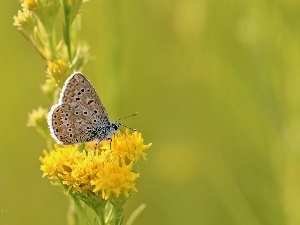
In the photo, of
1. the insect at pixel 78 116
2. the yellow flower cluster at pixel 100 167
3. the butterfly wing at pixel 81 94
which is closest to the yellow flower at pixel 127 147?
the yellow flower cluster at pixel 100 167

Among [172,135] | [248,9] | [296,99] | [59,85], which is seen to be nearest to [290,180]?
[296,99]

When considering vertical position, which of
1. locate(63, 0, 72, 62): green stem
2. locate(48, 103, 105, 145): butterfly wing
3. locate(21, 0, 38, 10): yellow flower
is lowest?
locate(48, 103, 105, 145): butterfly wing

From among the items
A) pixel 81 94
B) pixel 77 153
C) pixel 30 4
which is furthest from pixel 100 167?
pixel 30 4

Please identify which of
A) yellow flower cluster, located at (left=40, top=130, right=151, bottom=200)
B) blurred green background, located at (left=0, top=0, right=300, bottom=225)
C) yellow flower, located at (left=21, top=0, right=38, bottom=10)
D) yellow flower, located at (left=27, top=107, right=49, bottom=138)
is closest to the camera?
yellow flower cluster, located at (left=40, top=130, right=151, bottom=200)

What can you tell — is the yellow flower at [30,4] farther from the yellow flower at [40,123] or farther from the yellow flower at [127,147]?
the yellow flower at [127,147]

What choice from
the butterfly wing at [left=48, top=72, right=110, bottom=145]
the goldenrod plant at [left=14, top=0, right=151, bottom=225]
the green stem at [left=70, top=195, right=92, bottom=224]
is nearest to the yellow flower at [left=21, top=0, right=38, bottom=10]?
the goldenrod plant at [left=14, top=0, right=151, bottom=225]

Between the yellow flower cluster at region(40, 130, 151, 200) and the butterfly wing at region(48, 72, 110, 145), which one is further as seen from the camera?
the butterfly wing at region(48, 72, 110, 145)

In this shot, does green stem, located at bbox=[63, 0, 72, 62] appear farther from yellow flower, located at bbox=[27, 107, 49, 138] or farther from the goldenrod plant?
yellow flower, located at bbox=[27, 107, 49, 138]

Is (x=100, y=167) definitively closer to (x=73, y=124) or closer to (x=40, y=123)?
(x=73, y=124)
